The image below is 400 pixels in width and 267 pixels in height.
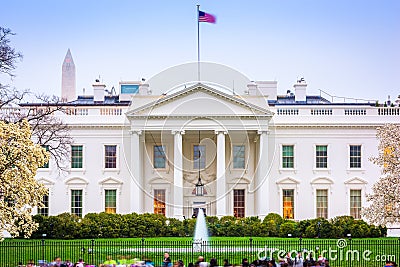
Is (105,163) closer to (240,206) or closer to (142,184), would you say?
(142,184)

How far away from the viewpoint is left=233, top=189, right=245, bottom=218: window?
53594 mm

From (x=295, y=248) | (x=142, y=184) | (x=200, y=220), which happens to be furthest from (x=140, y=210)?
(x=295, y=248)

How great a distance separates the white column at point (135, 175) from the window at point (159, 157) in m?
2.12

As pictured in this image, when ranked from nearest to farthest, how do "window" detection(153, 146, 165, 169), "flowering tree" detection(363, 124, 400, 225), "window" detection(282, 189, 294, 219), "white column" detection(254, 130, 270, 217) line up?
1. "flowering tree" detection(363, 124, 400, 225)
2. "white column" detection(254, 130, 270, 217)
3. "window" detection(282, 189, 294, 219)
4. "window" detection(153, 146, 165, 169)

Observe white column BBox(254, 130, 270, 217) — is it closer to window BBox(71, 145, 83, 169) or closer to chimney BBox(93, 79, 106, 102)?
window BBox(71, 145, 83, 169)

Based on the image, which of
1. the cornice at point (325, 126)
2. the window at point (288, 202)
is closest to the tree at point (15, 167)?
the cornice at point (325, 126)

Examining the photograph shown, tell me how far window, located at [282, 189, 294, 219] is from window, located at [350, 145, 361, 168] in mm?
4785

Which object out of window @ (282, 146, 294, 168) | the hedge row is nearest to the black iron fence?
the hedge row

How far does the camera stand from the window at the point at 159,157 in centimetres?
5341

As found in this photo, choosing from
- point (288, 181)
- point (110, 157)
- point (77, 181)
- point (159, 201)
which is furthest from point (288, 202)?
point (77, 181)

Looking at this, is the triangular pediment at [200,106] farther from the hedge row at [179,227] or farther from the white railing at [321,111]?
the hedge row at [179,227]

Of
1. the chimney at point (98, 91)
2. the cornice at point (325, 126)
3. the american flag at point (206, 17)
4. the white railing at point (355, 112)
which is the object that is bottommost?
the cornice at point (325, 126)

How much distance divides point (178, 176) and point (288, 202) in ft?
27.8

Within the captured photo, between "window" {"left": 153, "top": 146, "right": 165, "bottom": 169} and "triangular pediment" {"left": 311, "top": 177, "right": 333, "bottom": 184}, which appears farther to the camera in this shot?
"window" {"left": 153, "top": 146, "right": 165, "bottom": 169}
